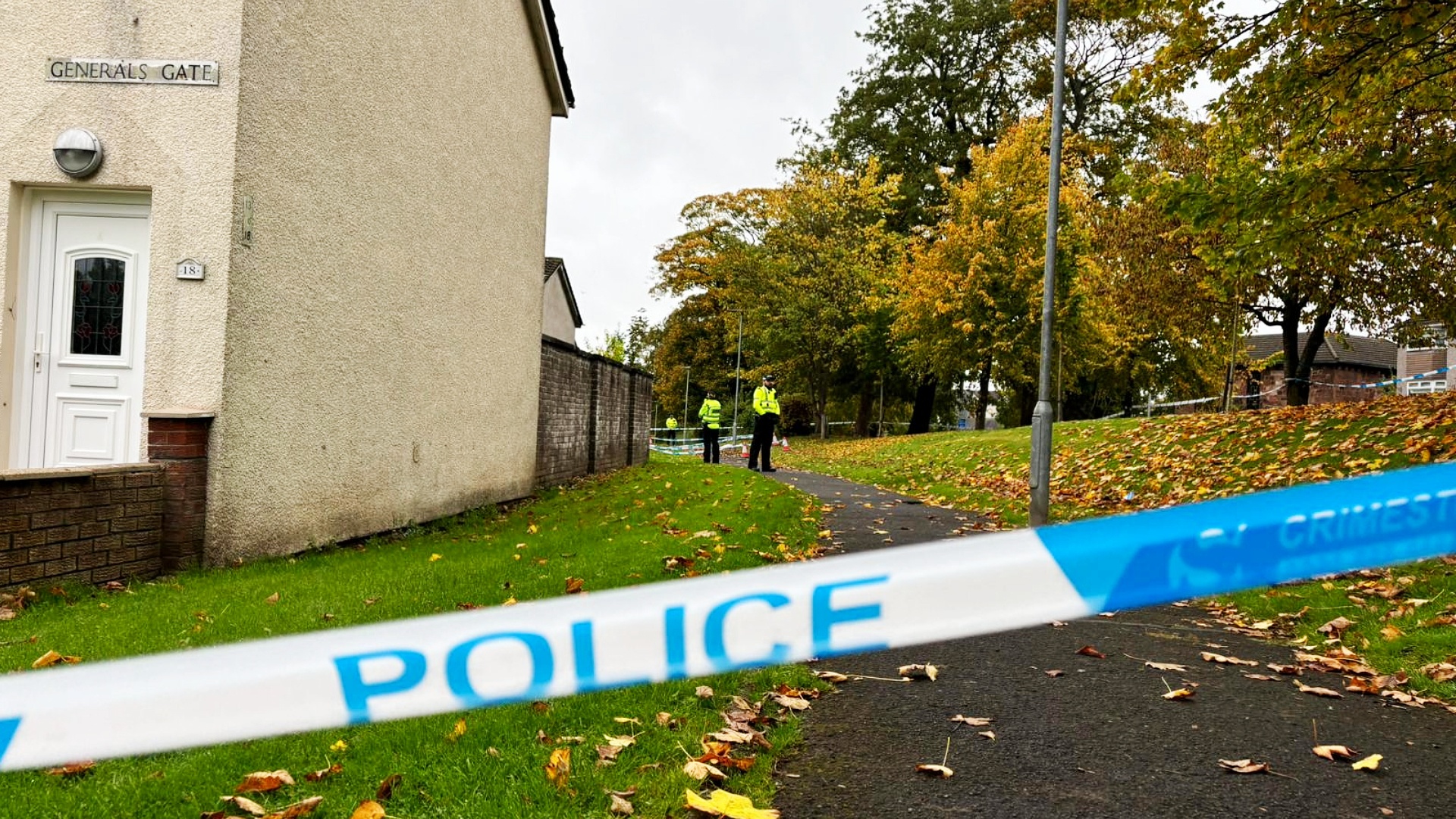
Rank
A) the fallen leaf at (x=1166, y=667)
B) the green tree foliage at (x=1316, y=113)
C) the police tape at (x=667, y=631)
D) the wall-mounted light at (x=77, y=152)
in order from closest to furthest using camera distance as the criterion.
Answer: the police tape at (x=667, y=631) → the fallen leaf at (x=1166, y=667) → the wall-mounted light at (x=77, y=152) → the green tree foliage at (x=1316, y=113)

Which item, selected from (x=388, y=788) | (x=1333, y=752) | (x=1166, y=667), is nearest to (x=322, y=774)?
(x=388, y=788)

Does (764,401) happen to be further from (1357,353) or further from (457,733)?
(1357,353)

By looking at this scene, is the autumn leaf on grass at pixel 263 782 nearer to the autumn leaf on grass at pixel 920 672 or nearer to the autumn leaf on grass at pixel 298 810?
the autumn leaf on grass at pixel 298 810

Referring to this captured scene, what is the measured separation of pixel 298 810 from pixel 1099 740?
9.71 feet

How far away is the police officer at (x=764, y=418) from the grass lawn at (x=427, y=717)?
7.34m

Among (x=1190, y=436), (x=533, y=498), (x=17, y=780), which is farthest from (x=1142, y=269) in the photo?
(x=17, y=780)

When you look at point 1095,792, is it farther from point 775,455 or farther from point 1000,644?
point 775,455

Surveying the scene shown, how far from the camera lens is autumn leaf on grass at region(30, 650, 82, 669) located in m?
3.90

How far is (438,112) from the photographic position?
984 centimetres

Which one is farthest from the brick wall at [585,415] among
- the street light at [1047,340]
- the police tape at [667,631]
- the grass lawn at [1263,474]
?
the police tape at [667,631]

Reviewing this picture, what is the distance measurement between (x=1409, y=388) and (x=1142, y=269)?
31094mm

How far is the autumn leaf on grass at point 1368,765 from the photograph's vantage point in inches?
132

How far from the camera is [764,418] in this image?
16.7m

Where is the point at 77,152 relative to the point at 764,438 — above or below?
above
